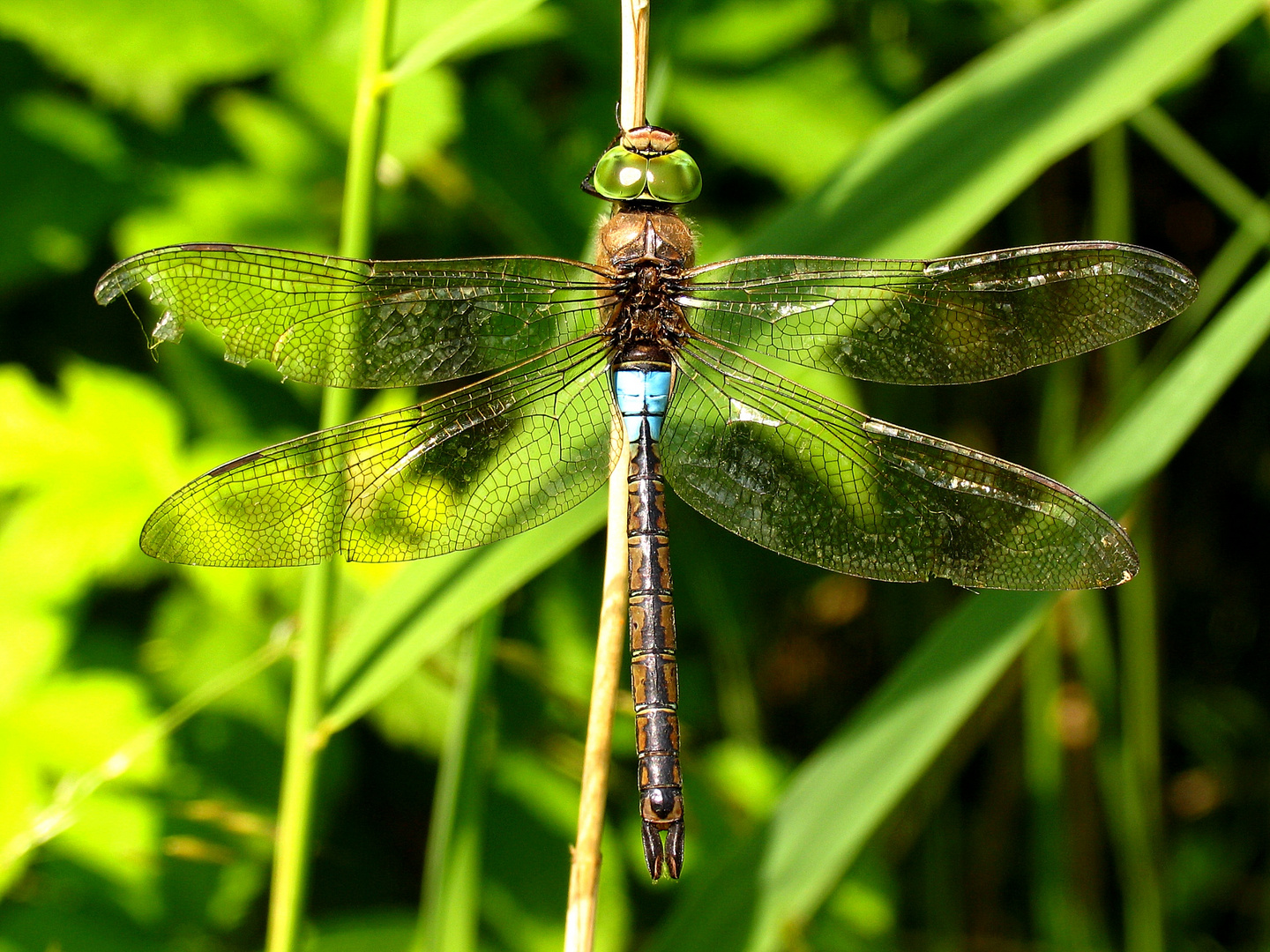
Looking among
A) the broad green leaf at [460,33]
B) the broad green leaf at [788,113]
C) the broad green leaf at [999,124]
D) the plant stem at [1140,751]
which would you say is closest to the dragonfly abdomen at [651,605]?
the broad green leaf at [999,124]

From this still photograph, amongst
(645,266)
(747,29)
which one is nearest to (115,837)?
(645,266)

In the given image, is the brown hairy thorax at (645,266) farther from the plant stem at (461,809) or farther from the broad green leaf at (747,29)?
the broad green leaf at (747,29)

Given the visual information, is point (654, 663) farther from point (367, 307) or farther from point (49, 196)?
point (49, 196)

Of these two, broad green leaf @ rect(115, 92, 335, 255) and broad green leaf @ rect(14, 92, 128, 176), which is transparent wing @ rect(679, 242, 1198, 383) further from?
broad green leaf @ rect(14, 92, 128, 176)

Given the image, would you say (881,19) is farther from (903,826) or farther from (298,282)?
(903,826)

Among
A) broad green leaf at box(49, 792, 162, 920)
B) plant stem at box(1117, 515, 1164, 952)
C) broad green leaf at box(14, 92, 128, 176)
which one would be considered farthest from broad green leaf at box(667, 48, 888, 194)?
broad green leaf at box(49, 792, 162, 920)
